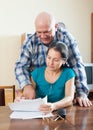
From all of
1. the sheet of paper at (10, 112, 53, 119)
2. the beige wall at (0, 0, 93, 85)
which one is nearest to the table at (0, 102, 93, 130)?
the sheet of paper at (10, 112, 53, 119)

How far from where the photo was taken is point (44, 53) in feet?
6.19

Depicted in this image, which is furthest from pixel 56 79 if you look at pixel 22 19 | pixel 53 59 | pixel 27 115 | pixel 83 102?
pixel 22 19

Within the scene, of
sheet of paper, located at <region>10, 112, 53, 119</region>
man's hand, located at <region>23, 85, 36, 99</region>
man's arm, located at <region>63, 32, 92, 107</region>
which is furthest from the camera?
man's arm, located at <region>63, 32, 92, 107</region>

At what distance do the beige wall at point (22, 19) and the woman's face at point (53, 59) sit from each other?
Result: 2176 millimetres

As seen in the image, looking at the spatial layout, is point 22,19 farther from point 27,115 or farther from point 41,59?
point 27,115

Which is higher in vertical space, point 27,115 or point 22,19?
point 22,19

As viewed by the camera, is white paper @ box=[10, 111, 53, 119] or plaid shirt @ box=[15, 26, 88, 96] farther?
plaid shirt @ box=[15, 26, 88, 96]

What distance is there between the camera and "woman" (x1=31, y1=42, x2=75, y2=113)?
1.58m

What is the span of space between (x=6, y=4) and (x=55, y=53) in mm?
2312

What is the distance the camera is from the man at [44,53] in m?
1.70

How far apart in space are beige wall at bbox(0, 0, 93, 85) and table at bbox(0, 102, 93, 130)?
89.9 inches

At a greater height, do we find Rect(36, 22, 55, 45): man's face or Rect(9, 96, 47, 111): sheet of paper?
Rect(36, 22, 55, 45): man's face

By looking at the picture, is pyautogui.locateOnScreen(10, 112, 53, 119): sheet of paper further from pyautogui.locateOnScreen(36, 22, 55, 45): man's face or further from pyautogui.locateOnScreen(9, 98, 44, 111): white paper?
pyautogui.locateOnScreen(36, 22, 55, 45): man's face

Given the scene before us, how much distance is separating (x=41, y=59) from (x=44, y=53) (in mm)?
49
